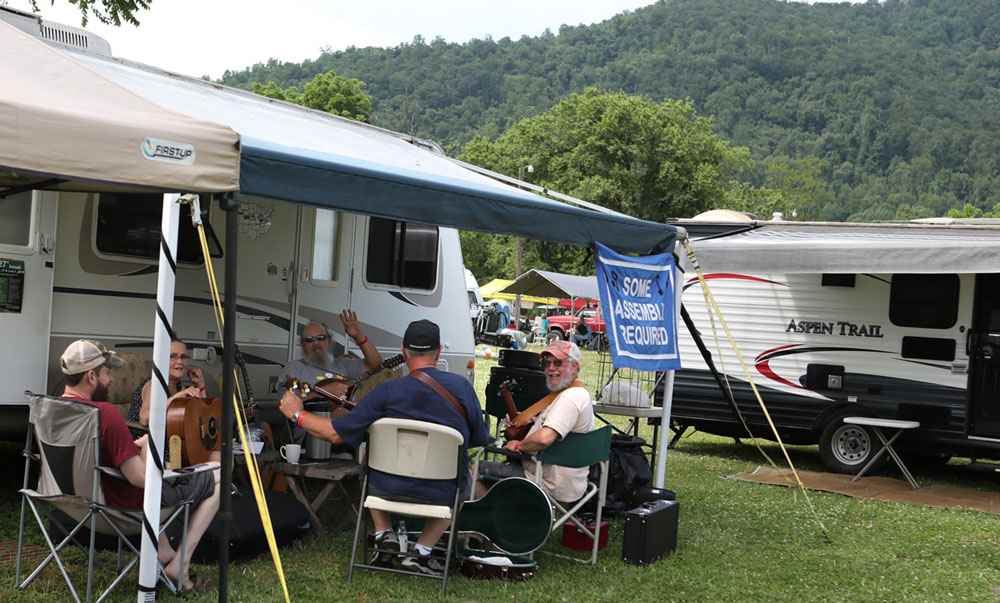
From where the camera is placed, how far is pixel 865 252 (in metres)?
8.62

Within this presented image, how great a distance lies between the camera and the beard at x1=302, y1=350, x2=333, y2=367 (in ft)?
23.3

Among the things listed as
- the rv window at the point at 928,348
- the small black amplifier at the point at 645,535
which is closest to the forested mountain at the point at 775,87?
the rv window at the point at 928,348

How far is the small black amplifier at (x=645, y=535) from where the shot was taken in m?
5.95

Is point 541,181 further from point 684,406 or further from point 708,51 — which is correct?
point 708,51

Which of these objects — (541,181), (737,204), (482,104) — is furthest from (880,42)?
(541,181)

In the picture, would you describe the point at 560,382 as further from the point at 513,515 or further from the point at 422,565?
the point at 422,565

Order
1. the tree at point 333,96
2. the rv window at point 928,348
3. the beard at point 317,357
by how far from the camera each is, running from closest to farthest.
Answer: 1. the beard at point 317,357
2. the rv window at point 928,348
3. the tree at point 333,96

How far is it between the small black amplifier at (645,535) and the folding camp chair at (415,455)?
1306mm

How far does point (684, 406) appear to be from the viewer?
34.2 ft

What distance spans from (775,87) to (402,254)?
378ft

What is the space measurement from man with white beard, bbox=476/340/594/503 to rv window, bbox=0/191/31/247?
2.81 meters

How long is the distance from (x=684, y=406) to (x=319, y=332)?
4.50 metres

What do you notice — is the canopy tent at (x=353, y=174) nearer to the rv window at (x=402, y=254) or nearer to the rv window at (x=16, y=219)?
the rv window at (x=402, y=254)

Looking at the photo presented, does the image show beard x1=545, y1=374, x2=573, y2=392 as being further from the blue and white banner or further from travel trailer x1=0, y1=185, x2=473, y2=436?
travel trailer x1=0, y1=185, x2=473, y2=436
